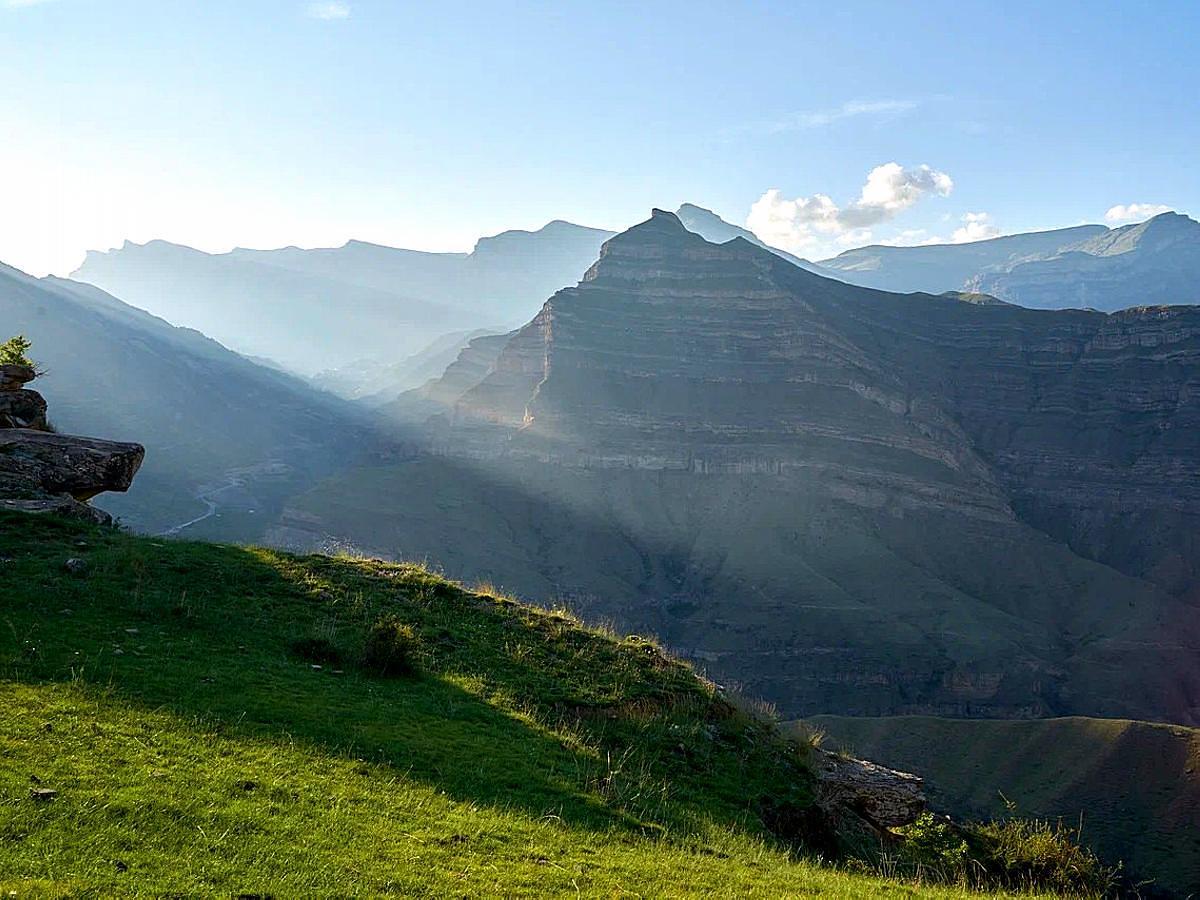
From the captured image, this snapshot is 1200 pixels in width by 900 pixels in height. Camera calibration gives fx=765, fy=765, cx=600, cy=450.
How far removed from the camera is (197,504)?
385 feet

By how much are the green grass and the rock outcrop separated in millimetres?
1753

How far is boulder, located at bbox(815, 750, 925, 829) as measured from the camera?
13414mm

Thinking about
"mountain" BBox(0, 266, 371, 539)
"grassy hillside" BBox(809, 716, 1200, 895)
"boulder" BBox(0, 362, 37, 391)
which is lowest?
"grassy hillside" BBox(809, 716, 1200, 895)

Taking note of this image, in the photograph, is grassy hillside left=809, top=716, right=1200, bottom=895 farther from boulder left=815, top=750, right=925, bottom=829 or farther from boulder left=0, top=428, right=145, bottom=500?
boulder left=0, top=428, right=145, bottom=500

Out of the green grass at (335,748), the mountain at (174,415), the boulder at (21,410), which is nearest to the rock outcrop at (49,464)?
the boulder at (21,410)

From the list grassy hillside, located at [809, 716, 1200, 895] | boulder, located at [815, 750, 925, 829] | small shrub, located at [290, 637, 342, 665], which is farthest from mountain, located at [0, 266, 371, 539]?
→ boulder, located at [815, 750, 925, 829]

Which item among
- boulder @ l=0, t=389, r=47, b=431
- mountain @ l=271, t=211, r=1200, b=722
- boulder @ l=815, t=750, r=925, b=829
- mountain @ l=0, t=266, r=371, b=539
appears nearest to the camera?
boulder @ l=815, t=750, r=925, b=829

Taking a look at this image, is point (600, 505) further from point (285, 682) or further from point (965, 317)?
point (285, 682)

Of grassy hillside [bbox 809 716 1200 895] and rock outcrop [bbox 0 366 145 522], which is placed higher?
rock outcrop [bbox 0 366 145 522]

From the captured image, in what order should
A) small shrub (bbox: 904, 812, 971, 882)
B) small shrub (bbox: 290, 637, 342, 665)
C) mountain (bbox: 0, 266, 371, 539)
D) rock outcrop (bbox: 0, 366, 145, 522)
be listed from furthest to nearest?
1. mountain (bbox: 0, 266, 371, 539)
2. rock outcrop (bbox: 0, 366, 145, 522)
3. small shrub (bbox: 290, 637, 342, 665)
4. small shrub (bbox: 904, 812, 971, 882)

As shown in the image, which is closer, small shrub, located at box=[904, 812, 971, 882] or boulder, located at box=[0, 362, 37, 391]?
small shrub, located at box=[904, 812, 971, 882]

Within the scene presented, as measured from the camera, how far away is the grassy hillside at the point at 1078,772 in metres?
39.3

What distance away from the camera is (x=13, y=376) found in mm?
21719

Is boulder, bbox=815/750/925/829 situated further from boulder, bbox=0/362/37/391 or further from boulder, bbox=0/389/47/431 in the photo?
boulder, bbox=0/362/37/391
